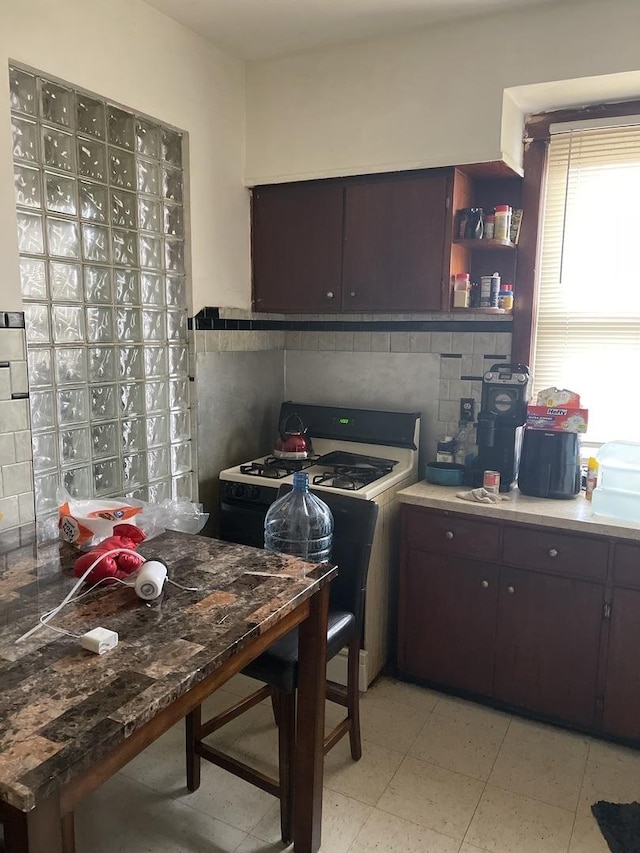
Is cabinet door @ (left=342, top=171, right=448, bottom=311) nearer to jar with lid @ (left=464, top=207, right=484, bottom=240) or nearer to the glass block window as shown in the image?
jar with lid @ (left=464, top=207, right=484, bottom=240)

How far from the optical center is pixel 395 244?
270cm

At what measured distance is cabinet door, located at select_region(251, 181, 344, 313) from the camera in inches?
112

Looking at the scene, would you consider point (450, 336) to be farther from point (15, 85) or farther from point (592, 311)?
point (15, 85)

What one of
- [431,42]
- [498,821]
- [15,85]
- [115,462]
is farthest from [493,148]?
[498,821]

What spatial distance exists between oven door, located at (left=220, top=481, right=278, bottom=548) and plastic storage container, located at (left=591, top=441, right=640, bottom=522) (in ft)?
4.30

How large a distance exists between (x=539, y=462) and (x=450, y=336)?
742 millimetres

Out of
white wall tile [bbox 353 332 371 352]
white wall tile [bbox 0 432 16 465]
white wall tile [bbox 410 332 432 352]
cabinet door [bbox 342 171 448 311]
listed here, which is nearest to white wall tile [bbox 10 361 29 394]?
white wall tile [bbox 0 432 16 465]

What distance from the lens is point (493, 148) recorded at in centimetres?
247

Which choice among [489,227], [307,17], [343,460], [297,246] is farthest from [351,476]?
[307,17]

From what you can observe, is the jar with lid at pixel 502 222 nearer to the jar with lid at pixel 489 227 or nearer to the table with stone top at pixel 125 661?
the jar with lid at pixel 489 227

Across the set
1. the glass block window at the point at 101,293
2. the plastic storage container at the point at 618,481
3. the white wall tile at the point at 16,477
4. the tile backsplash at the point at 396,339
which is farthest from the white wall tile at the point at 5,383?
the plastic storage container at the point at 618,481

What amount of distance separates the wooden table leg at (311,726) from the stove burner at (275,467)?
42.8 inches

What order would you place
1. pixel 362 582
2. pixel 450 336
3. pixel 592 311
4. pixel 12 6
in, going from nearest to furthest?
1. pixel 12 6
2. pixel 362 582
3. pixel 592 311
4. pixel 450 336

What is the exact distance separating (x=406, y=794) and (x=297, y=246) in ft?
7.33
